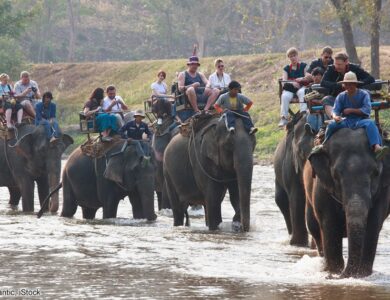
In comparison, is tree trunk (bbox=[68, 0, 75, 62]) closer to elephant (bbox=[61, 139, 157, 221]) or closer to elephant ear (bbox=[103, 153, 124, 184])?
elephant (bbox=[61, 139, 157, 221])

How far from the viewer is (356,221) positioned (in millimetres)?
11555

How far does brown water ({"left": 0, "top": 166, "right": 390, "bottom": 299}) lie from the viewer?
12.1 meters

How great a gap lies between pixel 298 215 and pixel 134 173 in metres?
4.50

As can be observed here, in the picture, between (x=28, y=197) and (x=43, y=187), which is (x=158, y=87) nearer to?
(x=43, y=187)

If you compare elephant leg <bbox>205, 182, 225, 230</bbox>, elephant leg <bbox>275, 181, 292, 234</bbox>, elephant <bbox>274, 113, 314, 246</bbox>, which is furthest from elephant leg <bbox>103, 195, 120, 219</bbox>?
elephant <bbox>274, 113, 314, 246</bbox>

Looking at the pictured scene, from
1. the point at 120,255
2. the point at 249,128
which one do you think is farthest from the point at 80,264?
the point at 249,128

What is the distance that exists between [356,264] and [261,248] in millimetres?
A: 4275

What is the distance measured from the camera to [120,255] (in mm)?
15375

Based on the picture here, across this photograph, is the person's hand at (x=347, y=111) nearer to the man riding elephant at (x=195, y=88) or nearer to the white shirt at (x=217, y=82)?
the man riding elephant at (x=195, y=88)

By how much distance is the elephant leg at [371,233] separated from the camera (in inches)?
484

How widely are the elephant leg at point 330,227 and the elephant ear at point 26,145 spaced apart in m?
11.6

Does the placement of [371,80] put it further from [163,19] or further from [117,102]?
[163,19]

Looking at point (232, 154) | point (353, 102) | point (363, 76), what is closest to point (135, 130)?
point (232, 154)

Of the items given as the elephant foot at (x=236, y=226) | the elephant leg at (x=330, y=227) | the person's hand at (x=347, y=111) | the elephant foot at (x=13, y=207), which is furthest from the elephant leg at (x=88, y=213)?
the person's hand at (x=347, y=111)
